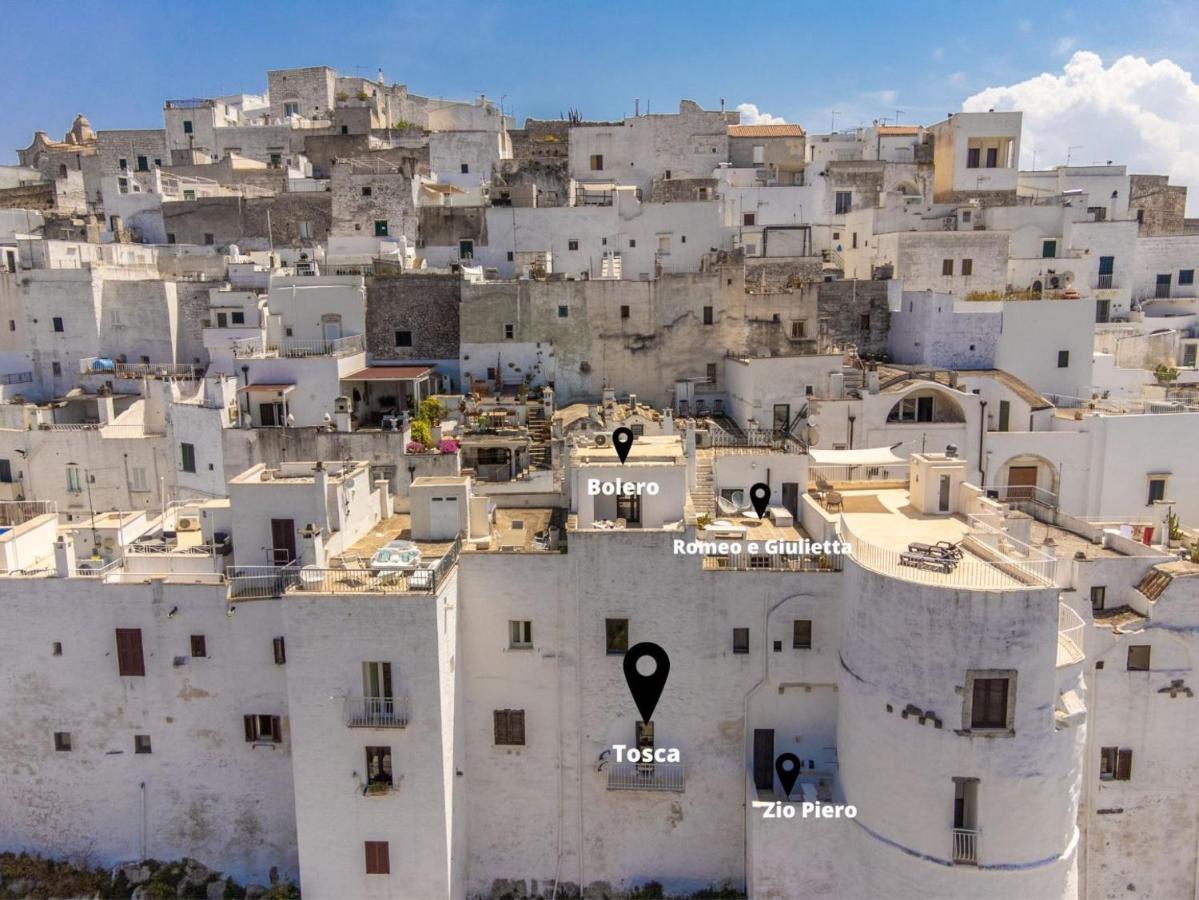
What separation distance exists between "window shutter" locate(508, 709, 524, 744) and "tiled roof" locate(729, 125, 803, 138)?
39.5 m

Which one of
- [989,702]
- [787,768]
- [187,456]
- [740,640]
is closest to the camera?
[989,702]

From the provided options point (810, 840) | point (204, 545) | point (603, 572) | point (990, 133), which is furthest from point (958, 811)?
point (990, 133)

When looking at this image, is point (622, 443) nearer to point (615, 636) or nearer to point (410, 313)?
point (615, 636)

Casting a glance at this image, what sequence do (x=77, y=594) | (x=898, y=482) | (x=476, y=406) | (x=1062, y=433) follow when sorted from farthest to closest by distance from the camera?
1. (x=476, y=406)
2. (x=1062, y=433)
3. (x=898, y=482)
4. (x=77, y=594)

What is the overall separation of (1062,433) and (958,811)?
15.8m

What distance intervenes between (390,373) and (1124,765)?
28168mm

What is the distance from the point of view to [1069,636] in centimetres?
1992

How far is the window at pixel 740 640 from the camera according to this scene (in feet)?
71.6

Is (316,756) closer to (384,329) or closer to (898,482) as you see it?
(898,482)

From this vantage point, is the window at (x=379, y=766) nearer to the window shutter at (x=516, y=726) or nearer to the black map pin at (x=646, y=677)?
the window shutter at (x=516, y=726)

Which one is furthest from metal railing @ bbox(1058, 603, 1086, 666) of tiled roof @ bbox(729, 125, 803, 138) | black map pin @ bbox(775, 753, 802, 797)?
tiled roof @ bbox(729, 125, 803, 138)

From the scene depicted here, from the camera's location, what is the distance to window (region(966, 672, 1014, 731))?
18.1 meters

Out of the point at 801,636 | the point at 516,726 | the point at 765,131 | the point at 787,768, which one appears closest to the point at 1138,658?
the point at 801,636

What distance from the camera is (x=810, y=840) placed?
20.9 m
